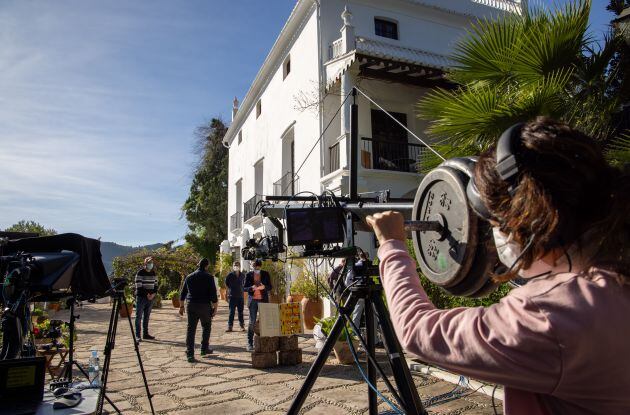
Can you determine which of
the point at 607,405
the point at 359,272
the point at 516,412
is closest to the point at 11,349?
the point at 359,272

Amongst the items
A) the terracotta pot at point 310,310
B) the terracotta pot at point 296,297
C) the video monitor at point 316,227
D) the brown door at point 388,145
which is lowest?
the terracotta pot at point 310,310

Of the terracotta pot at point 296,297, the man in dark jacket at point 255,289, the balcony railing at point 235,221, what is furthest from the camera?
the balcony railing at point 235,221

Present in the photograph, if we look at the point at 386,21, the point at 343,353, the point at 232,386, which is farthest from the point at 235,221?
the point at 232,386

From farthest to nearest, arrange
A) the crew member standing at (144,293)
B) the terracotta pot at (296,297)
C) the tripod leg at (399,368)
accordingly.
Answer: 1. the terracotta pot at (296,297)
2. the crew member standing at (144,293)
3. the tripod leg at (399,368)

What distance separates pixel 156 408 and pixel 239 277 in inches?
243

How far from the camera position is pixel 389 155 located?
12.9m

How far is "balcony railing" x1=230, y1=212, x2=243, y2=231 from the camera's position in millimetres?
22095

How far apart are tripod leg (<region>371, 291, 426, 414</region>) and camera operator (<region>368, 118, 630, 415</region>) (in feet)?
3.25

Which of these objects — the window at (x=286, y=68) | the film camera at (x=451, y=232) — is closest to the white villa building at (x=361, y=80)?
the window at (x=286, y=68)

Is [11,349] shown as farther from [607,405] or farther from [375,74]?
[375,74]

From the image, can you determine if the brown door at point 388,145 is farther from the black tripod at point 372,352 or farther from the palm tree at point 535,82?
the black tripod at point 372,352

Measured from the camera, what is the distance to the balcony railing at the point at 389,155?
Result: 11844mm

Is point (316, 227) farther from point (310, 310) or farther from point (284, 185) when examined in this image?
point (284, 185)

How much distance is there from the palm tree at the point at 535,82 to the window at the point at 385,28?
902 cm
